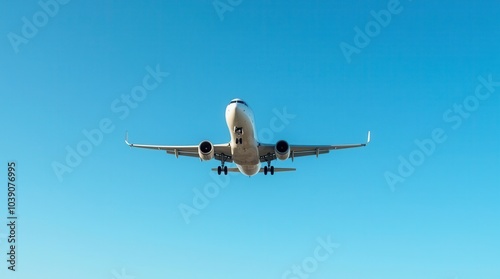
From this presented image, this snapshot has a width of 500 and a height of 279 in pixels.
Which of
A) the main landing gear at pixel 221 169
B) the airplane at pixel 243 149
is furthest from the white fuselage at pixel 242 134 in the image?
the main landing gear at pixel 221 169

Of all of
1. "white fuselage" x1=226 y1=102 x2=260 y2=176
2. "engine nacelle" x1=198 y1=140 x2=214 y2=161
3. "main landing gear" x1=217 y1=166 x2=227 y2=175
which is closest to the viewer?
"white fuselage" x1=226 y1=102 x2=260 y2=176

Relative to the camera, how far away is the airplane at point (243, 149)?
56.8 m

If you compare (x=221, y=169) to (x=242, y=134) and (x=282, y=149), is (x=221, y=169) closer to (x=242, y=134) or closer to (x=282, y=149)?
(x=282, y=149)

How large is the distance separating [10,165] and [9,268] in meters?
8.16

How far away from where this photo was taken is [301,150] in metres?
66.1

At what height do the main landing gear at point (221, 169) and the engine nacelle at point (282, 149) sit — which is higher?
the main landing gear at point (221, 169)

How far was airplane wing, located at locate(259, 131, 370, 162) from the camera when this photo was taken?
6369 centimetres

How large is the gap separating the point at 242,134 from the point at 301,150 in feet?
34.8

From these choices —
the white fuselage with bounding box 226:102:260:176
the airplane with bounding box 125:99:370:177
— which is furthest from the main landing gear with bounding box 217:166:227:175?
the white fuselage with bounding box 226:102:260:176

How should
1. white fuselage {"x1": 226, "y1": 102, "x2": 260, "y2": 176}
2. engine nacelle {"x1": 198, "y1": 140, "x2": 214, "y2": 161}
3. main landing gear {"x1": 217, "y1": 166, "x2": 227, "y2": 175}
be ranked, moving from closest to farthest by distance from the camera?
white fuselage {"x1": 226, "y1": 102, "x2": 260, "y2": 176}, engine nacelle {"x1": 198, "y1": 140, "x2": 214, "y2": 161}, main landing gear {"x1": 217, "y1": 166, "x2": 227, "y2": 175}

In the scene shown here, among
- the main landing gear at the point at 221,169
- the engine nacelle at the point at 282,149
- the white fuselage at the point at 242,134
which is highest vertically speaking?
the main landing gear at the point at 221,169

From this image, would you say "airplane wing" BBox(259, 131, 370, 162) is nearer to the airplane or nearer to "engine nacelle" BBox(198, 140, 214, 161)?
the airplane

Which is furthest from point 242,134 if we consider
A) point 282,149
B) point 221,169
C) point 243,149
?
point 221,169

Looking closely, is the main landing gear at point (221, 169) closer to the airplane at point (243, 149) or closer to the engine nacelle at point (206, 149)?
the airplane at point (243, 149)
